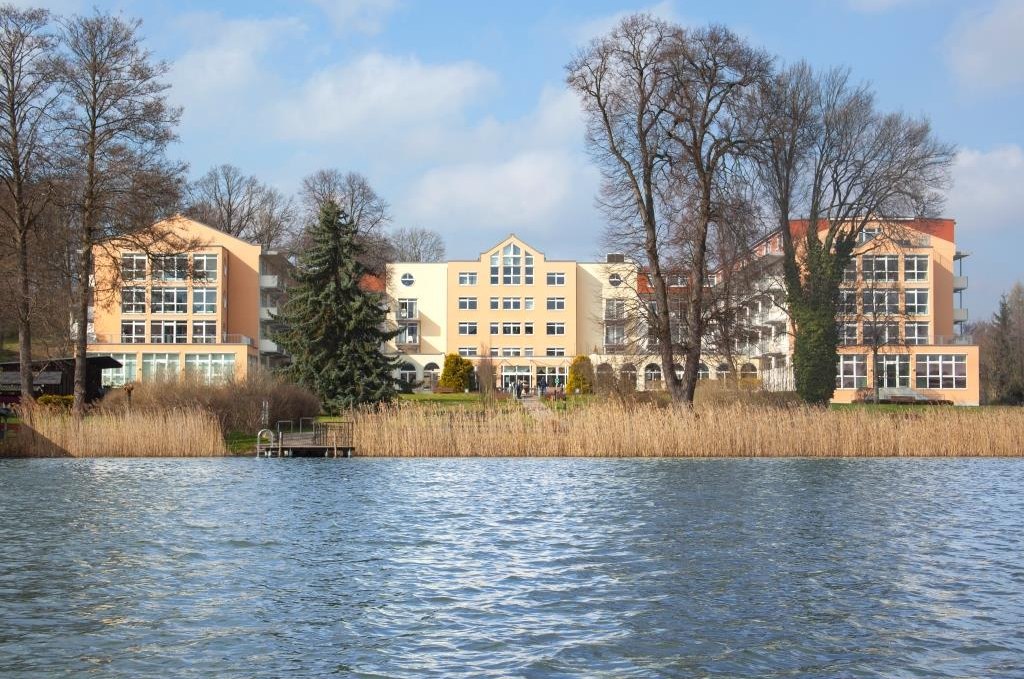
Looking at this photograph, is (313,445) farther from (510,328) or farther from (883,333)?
(510,328)

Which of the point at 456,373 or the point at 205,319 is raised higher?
the point at 205,319

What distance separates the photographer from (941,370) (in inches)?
2623

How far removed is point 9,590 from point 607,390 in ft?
86.9

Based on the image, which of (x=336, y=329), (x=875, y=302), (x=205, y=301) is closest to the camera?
(x=336, y=329)

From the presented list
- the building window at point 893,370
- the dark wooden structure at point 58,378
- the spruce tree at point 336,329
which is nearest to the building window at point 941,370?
the building window at point 893,370

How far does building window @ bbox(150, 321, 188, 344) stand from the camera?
6594 centimetres

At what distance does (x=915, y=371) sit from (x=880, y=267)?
276 inches

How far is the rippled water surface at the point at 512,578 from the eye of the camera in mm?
8625

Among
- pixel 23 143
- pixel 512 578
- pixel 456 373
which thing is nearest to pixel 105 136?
pixel 23 143

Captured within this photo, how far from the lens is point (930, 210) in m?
42.3

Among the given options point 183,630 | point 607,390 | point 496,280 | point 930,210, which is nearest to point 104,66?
point 607,390

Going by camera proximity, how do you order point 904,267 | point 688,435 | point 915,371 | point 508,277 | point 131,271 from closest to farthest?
point 688,435
point 131,271
point 915,371
point 904,267
point 508,277

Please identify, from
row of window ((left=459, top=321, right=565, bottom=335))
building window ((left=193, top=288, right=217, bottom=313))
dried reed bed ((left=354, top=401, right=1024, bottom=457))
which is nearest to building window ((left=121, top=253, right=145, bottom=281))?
dried reed bed ((left=354, top=401, right=1024, bottom=457))

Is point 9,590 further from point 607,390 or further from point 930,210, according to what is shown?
point 930,210
